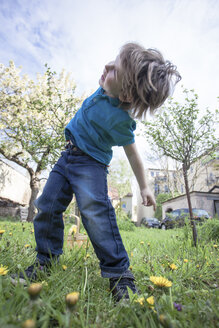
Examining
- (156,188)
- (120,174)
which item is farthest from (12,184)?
(156,188)

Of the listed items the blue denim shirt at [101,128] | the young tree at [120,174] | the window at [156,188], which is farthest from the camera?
the window at [156,188]

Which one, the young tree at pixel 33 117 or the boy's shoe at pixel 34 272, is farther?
the young tree at pixel 33 117

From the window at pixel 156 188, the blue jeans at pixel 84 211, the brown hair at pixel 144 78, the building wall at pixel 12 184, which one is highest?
the window at pixel 156 188

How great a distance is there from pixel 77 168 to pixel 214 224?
3.10m

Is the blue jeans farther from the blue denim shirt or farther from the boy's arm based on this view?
the boy's arm

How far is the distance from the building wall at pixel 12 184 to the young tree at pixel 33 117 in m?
2.97

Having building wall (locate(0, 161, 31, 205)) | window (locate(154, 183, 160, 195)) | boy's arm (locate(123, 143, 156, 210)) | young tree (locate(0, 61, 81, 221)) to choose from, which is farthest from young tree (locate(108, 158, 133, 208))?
boy's arm (locate(123, 143, 156, 210))

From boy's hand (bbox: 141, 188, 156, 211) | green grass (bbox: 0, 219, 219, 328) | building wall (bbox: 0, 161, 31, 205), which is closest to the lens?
green grass (bbox: 0, 219, 219, 328)

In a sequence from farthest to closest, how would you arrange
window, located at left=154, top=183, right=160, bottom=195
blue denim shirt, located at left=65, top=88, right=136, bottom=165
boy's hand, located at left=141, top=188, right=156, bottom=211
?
window, located at left=154, top=183, right=160, bottom=195 < boy's hand, located at left=141, top=188, right=156, bottom=211 < blue denim shirt, located at left=65, top=88, right=136, bottom=165

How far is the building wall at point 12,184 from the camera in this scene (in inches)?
558

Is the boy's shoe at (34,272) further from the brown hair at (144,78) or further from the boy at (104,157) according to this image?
the brown hair at (144,78)

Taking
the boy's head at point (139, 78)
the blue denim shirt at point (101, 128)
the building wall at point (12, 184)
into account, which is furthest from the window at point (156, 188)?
the boy's head at point (139, 78)

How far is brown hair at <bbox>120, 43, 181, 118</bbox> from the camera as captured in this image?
1312 millimetres

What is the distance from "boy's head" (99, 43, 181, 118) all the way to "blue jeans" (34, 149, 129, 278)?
0.48 m
